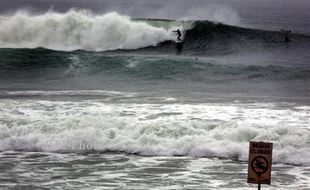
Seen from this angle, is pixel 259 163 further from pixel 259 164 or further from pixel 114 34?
pixel 114 34

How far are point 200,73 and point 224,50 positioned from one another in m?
8.96

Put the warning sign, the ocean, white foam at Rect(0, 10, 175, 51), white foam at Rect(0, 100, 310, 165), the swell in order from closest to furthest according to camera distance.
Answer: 1. the warning sign
2. the ocean
3. white foam at Rect(0, 100, 310, 165)
4. the swell
5. white foam at Rect(0, 10, 175, 51)

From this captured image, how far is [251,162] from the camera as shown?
1025 cm

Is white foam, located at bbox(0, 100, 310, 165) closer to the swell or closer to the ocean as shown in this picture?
the ocean

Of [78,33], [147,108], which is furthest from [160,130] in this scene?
[78,33]

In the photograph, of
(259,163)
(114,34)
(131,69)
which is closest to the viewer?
(259,163)

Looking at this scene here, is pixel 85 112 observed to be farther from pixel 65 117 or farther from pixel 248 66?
pixel 248 66

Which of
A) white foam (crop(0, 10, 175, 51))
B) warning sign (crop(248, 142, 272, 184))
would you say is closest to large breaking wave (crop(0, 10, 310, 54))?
white foam (crop(0, 10, 175, 51))

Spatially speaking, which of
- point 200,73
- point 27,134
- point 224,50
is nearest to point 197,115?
point 27,134

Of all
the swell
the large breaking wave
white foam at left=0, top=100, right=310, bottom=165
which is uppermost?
the large breaking wave

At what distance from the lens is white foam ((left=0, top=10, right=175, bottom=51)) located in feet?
138

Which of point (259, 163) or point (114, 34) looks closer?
point (259, 163)

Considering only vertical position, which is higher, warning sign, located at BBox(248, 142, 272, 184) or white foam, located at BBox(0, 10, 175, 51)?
white foam, located at BBox(0, 10, 175, 51)

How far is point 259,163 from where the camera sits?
1027 centimetres
